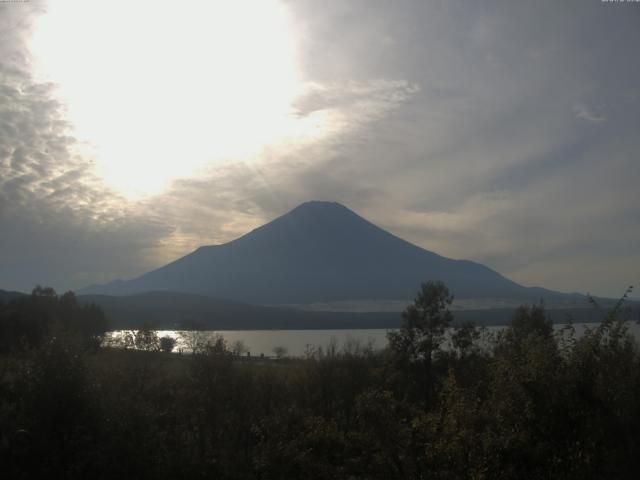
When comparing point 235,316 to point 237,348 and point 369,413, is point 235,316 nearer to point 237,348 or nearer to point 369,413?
point 237,348

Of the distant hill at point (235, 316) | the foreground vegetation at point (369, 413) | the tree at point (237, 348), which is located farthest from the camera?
the distant hill at point (235, 316)

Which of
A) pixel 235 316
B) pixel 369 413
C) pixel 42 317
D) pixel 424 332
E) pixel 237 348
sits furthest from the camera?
pixel 235 316

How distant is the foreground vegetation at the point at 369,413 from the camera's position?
9867mm

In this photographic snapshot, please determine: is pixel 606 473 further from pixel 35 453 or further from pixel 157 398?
pixel 157 398

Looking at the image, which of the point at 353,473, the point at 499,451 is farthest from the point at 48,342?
the point at 499,451

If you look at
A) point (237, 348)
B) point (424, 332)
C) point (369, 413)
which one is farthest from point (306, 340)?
point (369, 413)

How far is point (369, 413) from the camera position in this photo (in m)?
11.0

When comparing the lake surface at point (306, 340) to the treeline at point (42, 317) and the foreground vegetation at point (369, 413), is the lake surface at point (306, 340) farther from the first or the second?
the treeline at point (42, 317)

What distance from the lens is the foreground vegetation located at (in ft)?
32.4

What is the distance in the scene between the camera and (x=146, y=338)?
4116cm

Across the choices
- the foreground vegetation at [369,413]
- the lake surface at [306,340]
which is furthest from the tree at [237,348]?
the foreground vegetation at [369,413]

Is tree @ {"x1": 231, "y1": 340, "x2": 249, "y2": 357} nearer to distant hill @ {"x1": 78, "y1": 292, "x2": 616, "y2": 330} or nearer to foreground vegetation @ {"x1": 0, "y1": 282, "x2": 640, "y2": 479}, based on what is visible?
foreground vegetation @ {"x1": 0, "y1": 282, "x2": 640, "y2": 479}

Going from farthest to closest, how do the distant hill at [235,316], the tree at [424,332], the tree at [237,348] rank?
1. the distant hill at [235,316]
2. the tree at [237,348]
3. the tree at [424,332]

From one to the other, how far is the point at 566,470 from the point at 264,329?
174085 mm
